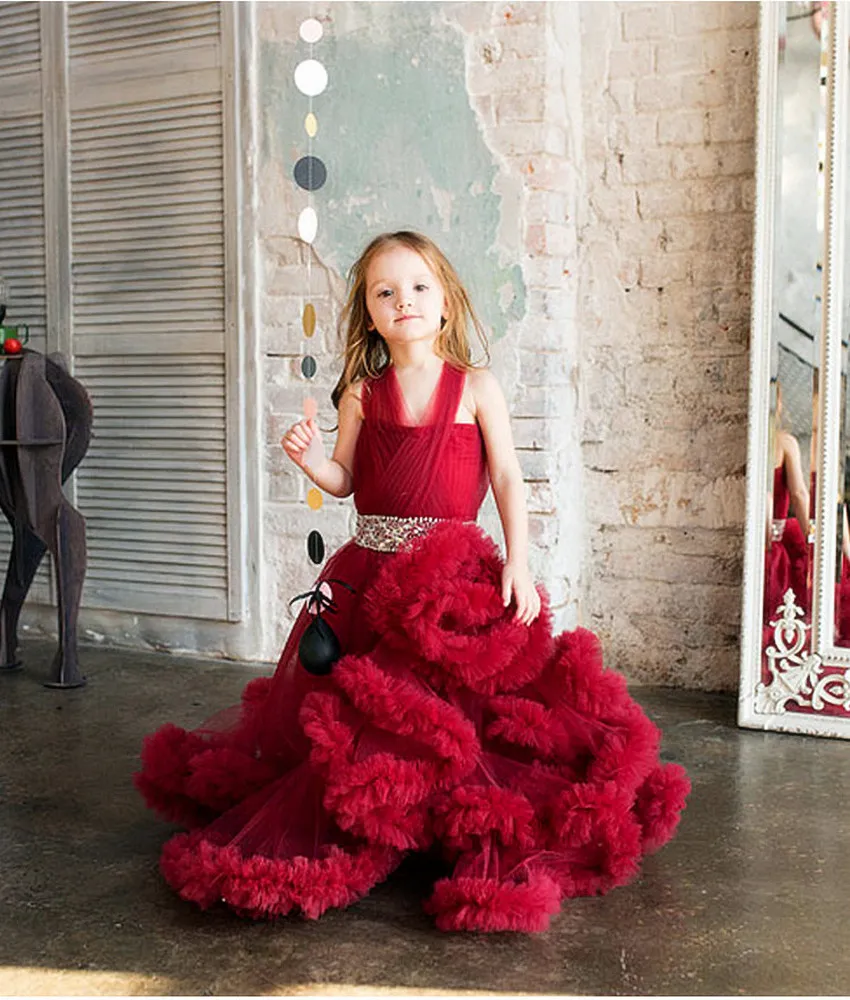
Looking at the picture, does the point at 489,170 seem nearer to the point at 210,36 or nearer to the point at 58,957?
the point at 210,36

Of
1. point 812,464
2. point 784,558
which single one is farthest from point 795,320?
point 784,558

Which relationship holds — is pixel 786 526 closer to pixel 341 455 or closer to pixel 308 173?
pixel 341 455

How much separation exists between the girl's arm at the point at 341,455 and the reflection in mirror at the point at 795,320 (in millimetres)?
A: 1257

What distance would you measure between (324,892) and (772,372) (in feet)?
6.10

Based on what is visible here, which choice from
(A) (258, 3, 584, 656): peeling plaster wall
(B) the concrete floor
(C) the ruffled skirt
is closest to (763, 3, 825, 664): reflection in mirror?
(B) the concrete floor

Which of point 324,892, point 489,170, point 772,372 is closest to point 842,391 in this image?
point 772,372

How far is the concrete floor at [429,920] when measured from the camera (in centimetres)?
192

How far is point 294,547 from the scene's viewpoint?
391cm

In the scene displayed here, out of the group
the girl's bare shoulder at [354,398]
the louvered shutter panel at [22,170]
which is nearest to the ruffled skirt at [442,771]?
the girl's bare shoulder at [354,398]

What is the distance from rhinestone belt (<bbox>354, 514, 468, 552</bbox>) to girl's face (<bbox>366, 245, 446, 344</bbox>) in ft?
1.18

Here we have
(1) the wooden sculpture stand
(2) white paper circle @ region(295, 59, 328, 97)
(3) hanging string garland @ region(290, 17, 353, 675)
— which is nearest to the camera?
(3) hanging string garland @ region(290, 17, 353, 675)

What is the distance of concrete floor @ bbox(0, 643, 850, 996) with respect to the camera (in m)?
1.92

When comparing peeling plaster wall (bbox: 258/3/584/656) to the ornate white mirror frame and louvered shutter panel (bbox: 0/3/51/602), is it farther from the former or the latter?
louvered shutter panel (bbox: 0/3/51/602)

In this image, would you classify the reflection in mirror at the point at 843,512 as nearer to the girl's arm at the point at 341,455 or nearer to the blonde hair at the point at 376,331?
the blonde hair at the point at 376,331
